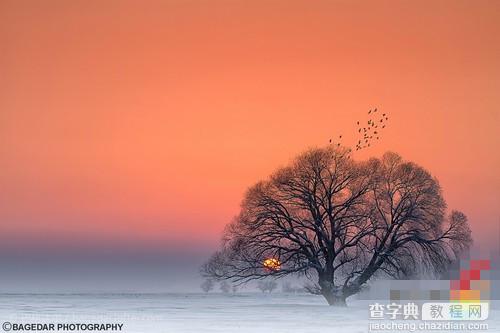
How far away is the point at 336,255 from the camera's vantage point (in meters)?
38.8

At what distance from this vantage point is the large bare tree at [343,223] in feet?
126

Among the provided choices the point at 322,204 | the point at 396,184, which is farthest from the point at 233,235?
the point at 396,184

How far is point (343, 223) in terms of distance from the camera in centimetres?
3869

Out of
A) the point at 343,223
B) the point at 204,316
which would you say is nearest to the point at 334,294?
the point at 343,223

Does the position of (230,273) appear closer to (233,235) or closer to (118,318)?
(233,235)

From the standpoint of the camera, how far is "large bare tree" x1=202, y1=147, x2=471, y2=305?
126 ft

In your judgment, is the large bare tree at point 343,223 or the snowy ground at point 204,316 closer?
the snowy ground at point 204,316

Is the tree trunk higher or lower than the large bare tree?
lower

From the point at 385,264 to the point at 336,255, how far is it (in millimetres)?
1874

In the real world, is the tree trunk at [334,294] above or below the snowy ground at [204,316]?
above

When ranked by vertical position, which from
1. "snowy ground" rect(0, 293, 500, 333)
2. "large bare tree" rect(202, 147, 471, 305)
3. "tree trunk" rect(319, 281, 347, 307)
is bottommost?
"snowy ground" rect(0, 293, 500, 333)

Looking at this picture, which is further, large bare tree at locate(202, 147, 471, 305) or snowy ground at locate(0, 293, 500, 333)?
large bare tree at locate(202, 147, 471, 305)

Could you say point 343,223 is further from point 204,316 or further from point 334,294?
point 204,316

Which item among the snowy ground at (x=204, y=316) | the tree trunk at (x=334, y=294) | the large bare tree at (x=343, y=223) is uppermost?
the large bare tree at (x=343, y=223)
